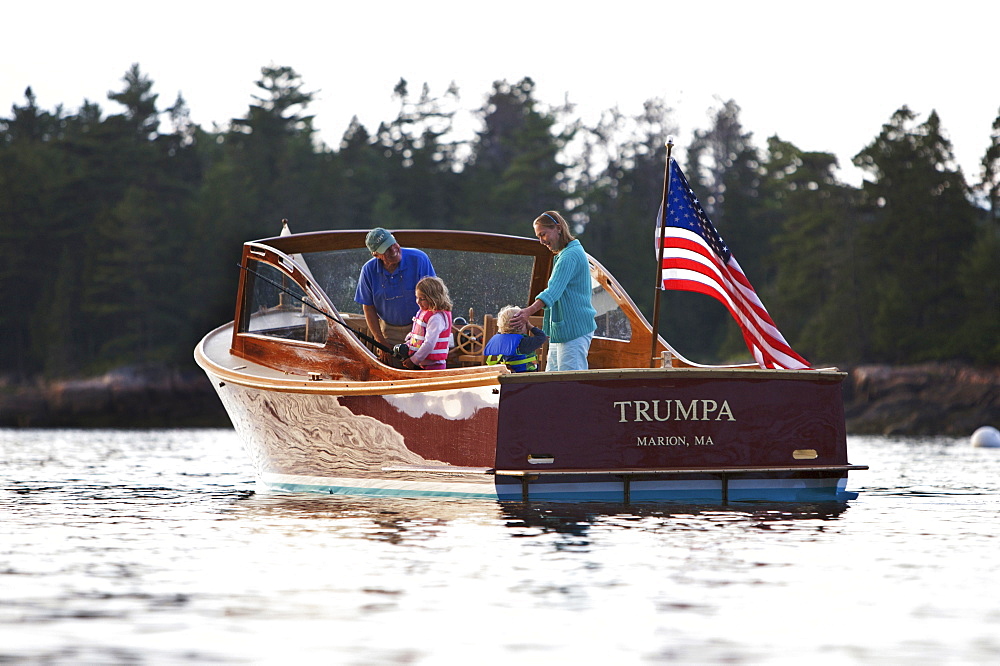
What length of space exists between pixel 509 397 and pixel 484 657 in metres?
4.62

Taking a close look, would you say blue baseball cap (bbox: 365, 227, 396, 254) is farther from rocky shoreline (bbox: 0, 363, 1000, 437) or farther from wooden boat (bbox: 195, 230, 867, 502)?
rocky shoreline (bbox: 0, 363, 1000, 437)

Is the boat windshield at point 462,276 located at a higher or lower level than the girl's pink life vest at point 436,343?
higher

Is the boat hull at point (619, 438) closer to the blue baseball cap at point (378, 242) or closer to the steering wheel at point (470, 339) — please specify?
the blue baseball cap at point (378, 242)

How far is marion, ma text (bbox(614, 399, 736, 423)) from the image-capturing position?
10164 mm

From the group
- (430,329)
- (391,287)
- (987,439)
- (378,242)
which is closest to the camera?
(430,329)

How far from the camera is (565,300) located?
1080 cm

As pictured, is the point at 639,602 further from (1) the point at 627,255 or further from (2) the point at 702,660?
(1) the point at 627,255

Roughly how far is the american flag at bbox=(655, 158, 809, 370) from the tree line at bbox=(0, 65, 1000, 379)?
46.6m

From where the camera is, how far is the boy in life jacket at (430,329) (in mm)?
11367

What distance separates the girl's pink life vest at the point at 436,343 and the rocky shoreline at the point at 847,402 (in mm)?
30790

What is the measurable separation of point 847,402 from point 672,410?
42.0 meters

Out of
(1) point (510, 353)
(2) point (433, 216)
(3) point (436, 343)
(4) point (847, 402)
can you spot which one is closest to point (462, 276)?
(3) point (436, 343)

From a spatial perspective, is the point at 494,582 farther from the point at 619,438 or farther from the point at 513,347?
the point at 513,347

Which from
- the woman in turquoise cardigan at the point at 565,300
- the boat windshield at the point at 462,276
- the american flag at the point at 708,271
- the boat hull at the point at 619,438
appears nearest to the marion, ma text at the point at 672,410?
the boat hull at the point at 619,438
